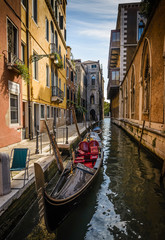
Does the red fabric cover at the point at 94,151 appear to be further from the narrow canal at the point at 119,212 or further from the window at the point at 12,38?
the window at the point at 12,38

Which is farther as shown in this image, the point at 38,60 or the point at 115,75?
the point at 115,75

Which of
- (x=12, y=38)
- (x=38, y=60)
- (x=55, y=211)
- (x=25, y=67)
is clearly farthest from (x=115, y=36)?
(x=55, y=211)

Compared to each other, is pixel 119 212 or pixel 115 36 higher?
pixel 115 36

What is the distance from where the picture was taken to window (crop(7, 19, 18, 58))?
6.90 metres

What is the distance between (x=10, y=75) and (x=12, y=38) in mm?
1756

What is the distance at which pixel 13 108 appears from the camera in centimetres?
739

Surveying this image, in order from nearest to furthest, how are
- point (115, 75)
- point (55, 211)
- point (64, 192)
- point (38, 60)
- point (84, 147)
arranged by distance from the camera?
point (55, 211) < point (64, 192) < point (84, 147) < point (38, 60) < point (115, 75)

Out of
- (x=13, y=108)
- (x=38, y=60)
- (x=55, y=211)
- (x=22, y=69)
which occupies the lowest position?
(x=55, y=211)

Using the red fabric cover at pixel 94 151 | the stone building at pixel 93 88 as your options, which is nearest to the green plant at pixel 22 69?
the red fabric cover at pixel 94 151

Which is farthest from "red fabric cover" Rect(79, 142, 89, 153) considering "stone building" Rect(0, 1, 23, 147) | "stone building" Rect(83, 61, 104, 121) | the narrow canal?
"stone building" Rect(83, 61, 104, 121)

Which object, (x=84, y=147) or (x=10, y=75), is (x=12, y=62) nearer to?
(x=10, y=75)

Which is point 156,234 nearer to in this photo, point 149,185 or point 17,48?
point 149,185

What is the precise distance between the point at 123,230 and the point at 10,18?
8.39 m

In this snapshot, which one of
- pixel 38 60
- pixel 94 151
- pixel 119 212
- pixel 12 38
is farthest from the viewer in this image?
pixel 38 60
